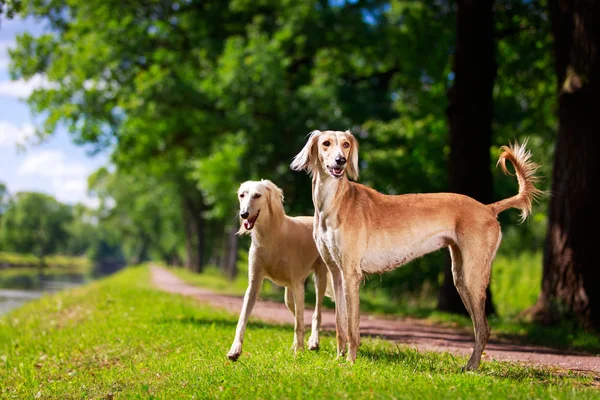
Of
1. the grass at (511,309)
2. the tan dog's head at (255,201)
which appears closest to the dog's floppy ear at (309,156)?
the tan dog's head at (255,201)

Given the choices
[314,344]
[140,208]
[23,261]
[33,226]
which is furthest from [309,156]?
[33,226]

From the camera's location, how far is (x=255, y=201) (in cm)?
702

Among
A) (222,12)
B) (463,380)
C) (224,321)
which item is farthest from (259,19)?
(463,380)

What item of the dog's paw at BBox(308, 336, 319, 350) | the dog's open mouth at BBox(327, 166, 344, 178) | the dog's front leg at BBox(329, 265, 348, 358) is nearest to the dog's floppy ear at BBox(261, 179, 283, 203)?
the dog's front leg at BBox(329, 265, 348, 358)

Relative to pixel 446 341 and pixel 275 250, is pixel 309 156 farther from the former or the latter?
pixel 446 341

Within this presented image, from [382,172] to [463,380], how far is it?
49.2ft

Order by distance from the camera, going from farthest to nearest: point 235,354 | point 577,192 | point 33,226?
point 33,226, point 577,192, point 235,354

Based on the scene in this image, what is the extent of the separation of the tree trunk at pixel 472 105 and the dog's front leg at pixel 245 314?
812 cm

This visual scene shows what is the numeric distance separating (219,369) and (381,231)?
209cm

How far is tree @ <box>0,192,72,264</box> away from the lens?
107 meters

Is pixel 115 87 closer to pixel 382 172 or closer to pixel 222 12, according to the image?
pixel 222 12

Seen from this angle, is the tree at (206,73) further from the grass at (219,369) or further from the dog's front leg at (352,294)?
the dog's front leg at (352,294)

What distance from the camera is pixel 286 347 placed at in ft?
25.8

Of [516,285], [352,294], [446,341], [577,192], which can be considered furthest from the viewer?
[516,285]
